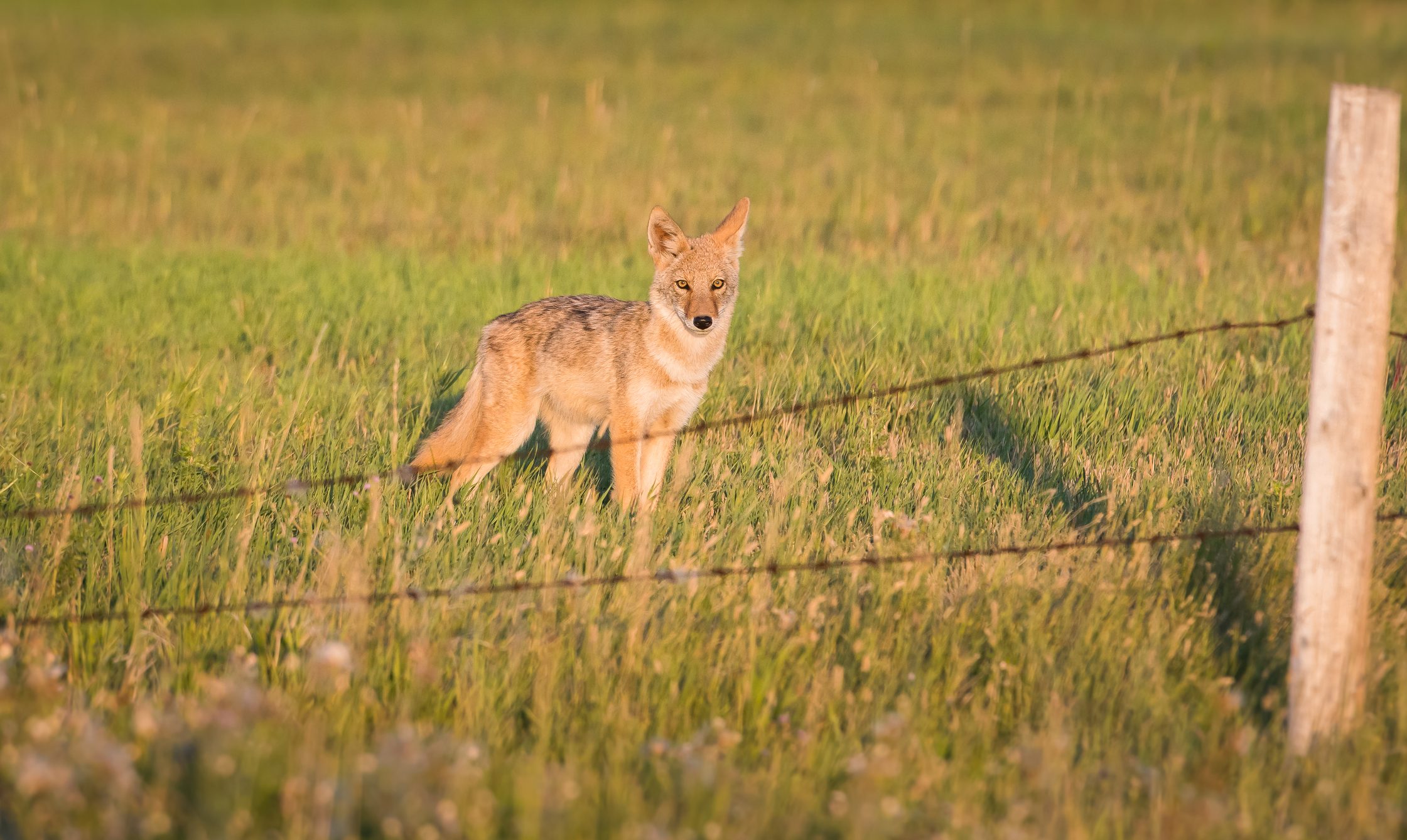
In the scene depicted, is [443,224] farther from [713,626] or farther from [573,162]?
[713,626]

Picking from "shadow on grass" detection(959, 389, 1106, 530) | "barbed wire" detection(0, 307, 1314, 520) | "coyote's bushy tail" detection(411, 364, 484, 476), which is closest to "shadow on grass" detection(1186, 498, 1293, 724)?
"shadow on grass" detection(959, 389, 1106, 530)

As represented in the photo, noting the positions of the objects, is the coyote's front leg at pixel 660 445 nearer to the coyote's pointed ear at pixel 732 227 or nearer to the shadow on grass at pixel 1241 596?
the coyote's pointed ear at pixel 732 227

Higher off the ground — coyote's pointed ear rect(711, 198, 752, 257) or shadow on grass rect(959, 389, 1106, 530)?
coyote's pointed ear rect(711, 198, 752, 257)

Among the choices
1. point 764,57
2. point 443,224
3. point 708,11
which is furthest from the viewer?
point 708,11

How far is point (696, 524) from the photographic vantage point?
4672 millimetres

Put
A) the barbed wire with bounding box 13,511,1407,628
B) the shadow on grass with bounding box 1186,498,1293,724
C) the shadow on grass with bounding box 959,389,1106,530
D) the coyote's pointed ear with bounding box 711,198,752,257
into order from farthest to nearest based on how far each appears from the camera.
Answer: the coyote's pointed ear with bounding box 711,198,752,257, the shadow on grass with bounding box 959,389,1106,530, the shadow on grass with bounding box 1186,498,1293,724, the barbed wire with bounding box 13,511,1407,628

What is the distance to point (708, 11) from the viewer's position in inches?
1366

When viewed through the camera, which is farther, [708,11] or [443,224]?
[708,11]

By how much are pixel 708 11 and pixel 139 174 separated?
22734 mm

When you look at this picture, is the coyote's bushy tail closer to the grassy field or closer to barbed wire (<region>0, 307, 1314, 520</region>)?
barbed wire (<region>0, 307, 1314, 520</region>)

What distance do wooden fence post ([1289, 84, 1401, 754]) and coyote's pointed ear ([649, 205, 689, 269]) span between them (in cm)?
333

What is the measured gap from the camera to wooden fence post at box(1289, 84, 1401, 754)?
340cm

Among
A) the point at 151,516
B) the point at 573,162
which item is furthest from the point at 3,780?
the point at 573,162

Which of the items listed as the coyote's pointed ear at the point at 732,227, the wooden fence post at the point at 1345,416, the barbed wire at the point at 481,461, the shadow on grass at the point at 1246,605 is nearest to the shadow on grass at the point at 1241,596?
the shadow on grass at the point at 1246,605
